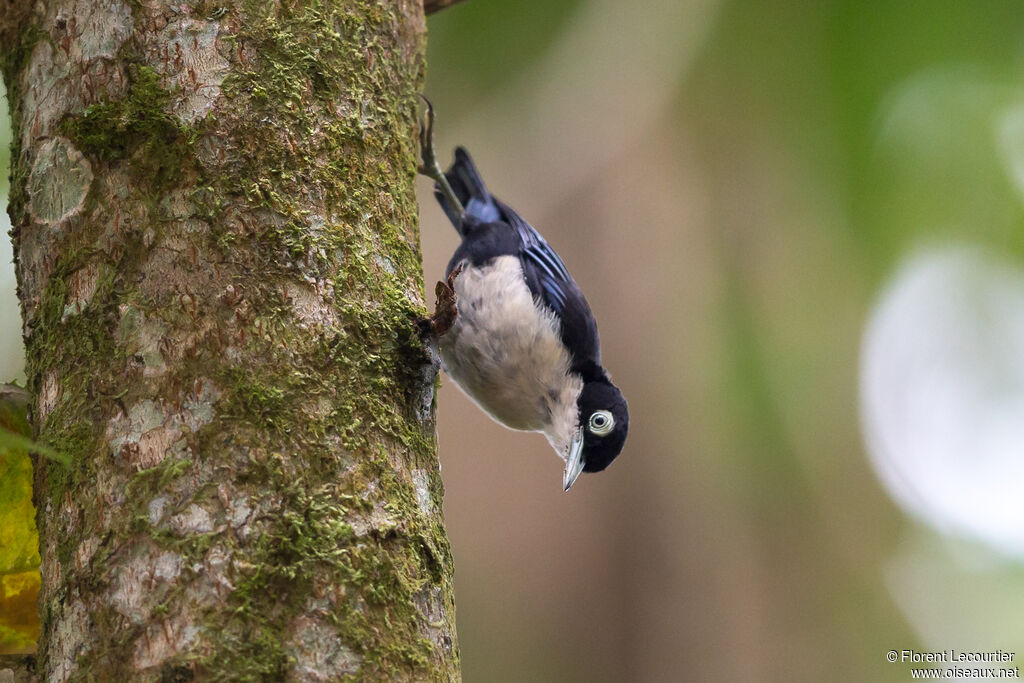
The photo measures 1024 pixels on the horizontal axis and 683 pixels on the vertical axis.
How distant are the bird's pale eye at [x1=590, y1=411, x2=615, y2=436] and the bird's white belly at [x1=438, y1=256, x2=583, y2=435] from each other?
0.10m

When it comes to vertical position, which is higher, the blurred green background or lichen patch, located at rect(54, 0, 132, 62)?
lichen patch, located at rect(54, 0, 132, 62)

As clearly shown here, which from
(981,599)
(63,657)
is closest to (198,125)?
(63,657)

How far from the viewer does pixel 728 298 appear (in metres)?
6.27

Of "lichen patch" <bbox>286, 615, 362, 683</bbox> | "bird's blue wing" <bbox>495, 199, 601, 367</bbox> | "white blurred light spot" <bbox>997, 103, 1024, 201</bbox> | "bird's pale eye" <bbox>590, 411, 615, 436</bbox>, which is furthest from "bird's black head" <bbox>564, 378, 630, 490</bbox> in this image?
"white blurred light spot" <bbox>997, 103, 1024, 201</bbox>

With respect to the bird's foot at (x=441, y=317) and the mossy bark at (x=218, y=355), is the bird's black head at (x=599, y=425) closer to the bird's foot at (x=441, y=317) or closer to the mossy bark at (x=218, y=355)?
the bird's foot at (x=441, y=317)

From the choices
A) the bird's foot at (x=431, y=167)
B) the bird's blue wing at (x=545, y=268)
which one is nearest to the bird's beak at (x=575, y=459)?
the bird's blue wing at (x=545, y=268)

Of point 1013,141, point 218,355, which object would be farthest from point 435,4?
point 1013,141

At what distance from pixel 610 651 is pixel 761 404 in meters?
1.82

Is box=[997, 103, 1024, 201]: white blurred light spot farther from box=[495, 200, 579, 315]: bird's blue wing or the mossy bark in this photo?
the mossy bark

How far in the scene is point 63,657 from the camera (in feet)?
5.74

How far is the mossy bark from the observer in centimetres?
174

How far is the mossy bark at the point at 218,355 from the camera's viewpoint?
174 centimetres

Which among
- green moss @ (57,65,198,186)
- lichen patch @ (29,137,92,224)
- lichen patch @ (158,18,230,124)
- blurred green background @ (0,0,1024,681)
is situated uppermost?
lichen patch @ (158,18,230,124)

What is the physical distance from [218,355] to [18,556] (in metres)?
0.72
